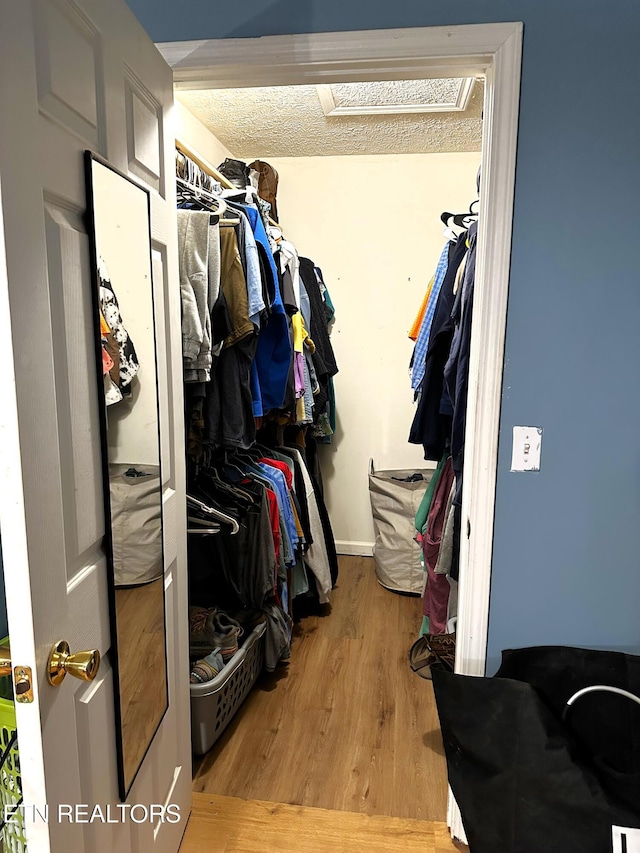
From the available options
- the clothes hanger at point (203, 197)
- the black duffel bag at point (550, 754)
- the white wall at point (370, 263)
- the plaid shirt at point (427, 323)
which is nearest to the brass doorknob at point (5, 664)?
the black duffel bag at point (550, 754)

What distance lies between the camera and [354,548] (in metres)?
3.95

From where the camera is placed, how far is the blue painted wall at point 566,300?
140cm

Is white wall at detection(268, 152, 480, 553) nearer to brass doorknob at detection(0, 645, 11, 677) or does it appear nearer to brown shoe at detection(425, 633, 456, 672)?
brown shoe at detection(425, 633, 456, 672)

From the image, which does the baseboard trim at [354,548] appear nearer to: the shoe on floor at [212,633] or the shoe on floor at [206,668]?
the shoe on floor at [212,633]

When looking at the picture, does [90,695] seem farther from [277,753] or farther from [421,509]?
[421,509]

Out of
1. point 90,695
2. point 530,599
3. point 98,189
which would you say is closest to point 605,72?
point 98,189

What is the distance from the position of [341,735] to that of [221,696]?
49cm

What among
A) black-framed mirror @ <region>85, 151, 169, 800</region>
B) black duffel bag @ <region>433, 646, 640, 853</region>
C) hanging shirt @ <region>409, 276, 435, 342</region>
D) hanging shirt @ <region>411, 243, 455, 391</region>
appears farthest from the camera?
hanging shirt @ <region>409, 276, 435, 342</region>

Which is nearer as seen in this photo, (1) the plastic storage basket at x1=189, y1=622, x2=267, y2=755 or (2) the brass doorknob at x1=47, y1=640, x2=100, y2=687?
(2) the brass doorknob at x1=47, y1=640, x2=100, y2=687

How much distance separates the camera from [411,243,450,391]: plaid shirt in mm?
2201

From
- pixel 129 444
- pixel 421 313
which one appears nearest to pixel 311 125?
pixel 421 313

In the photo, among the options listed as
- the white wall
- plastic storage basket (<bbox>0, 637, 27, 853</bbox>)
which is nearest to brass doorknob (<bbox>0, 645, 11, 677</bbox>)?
plastic storage basket (<bbox>0, 637, 27, 853</bbox>)

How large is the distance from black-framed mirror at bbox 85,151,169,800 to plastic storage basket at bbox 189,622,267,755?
52 centimetres

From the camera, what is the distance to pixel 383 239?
143 inches
